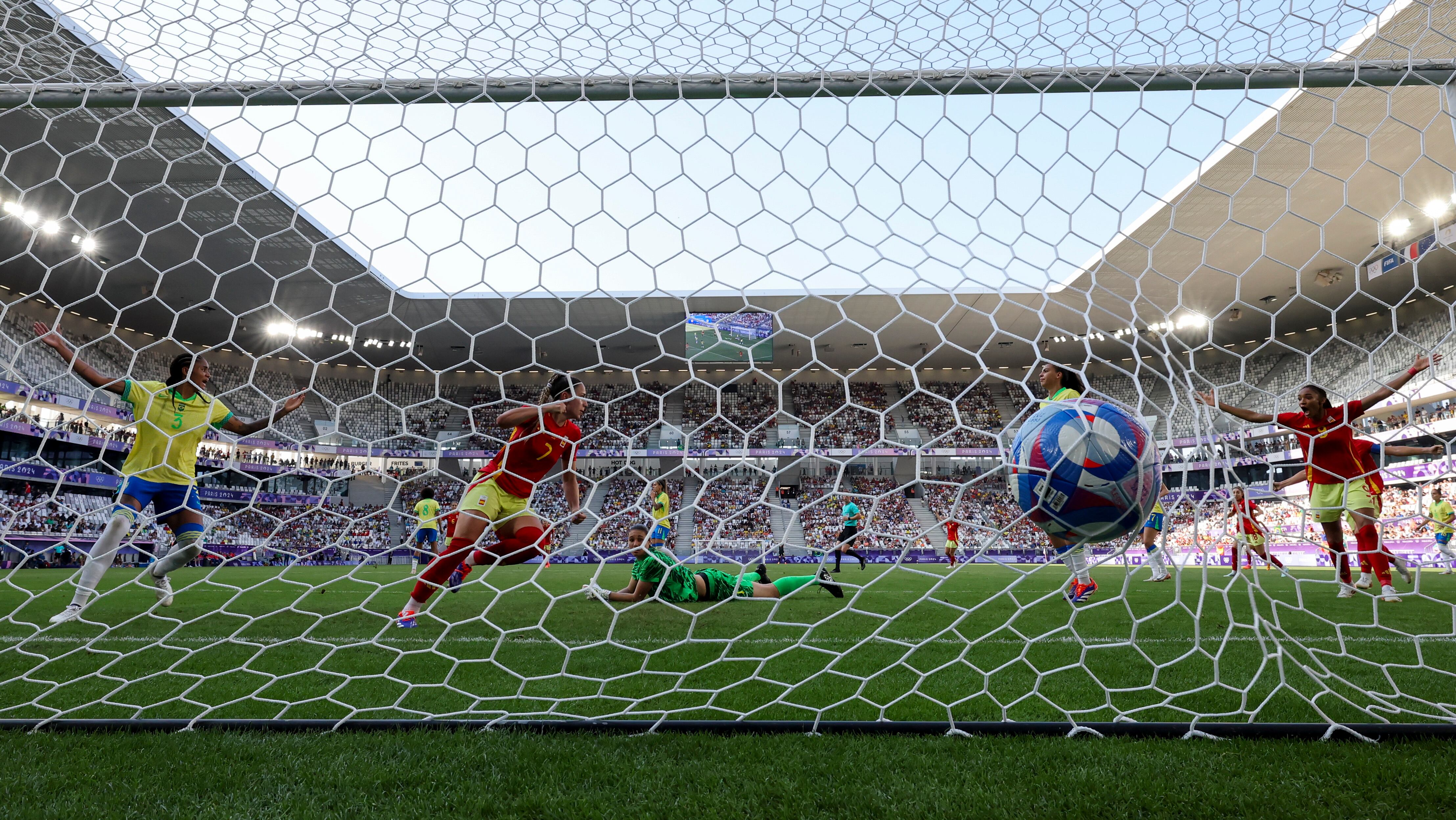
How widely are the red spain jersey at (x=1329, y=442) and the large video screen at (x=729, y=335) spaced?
277cm

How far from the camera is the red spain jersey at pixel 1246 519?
255 centimetres

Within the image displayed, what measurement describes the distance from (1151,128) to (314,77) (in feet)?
11.9

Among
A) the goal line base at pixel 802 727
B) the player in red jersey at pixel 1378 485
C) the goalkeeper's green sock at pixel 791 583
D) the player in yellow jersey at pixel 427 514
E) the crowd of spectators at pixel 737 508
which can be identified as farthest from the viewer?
the player in yellow jersey at pixel 427 514

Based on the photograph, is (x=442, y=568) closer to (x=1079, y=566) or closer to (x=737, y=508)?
(x=737, y=508)

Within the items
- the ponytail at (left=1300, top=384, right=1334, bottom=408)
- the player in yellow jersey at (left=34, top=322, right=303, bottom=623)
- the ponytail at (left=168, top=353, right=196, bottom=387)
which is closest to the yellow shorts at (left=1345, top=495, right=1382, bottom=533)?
the ponytail at (left=1300, top=384, right=1334, bottom=408)

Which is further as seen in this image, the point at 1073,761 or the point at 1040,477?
the point at 1040,477

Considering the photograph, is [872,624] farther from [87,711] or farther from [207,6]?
[207,6]

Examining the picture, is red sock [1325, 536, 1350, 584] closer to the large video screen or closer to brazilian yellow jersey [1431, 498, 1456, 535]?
the large video screen

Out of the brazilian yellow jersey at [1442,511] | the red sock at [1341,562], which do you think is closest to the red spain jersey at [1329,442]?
the red sock at [1341,562]

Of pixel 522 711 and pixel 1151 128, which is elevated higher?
pixel 1151 128

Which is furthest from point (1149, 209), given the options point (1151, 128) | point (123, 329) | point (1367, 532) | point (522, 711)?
point (123, 329)

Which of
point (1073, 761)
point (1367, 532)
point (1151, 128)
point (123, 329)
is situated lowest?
point (1073, 761)

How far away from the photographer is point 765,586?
17.5 ft

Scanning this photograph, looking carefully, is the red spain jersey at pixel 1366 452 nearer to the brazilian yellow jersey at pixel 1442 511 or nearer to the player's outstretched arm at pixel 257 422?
the brazilian yellow jersey at pixel 1442 511
